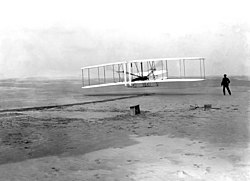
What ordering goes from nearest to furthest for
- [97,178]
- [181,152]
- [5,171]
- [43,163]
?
[97,178]
[5,171]
[43,163]
[181,152]

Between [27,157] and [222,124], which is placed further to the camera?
[222,124]

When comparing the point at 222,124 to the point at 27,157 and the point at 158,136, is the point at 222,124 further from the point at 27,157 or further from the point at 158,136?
the point at 27,157

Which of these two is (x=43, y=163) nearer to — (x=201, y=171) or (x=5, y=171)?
(x=5, y=171)

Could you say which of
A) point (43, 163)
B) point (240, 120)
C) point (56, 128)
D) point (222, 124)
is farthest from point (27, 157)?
point (240, 120)

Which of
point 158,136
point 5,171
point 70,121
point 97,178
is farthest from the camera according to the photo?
point 70,121

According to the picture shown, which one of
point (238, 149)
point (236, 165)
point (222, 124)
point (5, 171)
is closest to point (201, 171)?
point (236, 165)

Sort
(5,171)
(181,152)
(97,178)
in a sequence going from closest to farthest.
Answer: (97,178)
(5,171)
(181,152)
